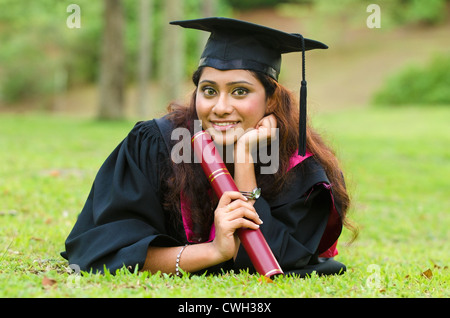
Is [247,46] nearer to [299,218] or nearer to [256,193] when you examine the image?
[256,193]

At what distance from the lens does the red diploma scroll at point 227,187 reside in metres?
3.29

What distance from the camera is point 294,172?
378cm

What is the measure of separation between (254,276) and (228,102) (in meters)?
0.99

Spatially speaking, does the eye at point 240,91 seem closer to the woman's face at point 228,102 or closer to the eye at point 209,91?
the woman's face at point 228,102

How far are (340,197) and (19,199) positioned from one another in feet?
12.6

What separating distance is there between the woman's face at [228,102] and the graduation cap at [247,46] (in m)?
0.06

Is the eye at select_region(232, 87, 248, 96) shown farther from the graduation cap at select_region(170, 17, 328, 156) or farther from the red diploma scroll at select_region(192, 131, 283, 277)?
the red diploma scroll at select_region(192, 131, 283, 277)

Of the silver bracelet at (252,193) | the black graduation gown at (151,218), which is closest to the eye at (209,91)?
the black graduation gown at (151,218)

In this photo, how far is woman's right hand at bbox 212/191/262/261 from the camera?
3.26 metres

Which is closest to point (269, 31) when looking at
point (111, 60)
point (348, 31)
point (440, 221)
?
point (440, 221)

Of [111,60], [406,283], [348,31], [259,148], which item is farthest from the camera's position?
[348,31]

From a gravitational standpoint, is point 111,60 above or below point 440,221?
above

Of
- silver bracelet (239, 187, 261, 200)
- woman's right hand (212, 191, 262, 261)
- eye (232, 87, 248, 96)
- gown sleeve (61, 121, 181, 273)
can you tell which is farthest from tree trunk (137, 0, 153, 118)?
woman's right hand (212, 191, 262, 261)
